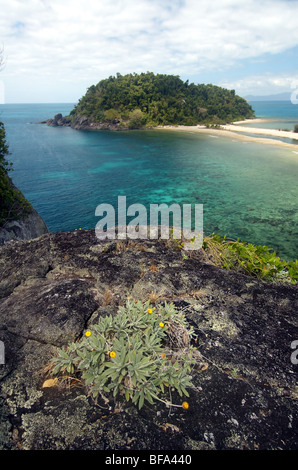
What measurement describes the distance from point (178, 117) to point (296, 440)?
98996 mm

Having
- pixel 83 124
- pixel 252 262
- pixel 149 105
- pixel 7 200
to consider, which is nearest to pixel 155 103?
Answer: pixel 149 105

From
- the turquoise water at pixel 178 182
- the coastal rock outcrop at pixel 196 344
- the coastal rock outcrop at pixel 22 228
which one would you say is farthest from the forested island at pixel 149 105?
the coastal rock outcrop at pixel 196 344

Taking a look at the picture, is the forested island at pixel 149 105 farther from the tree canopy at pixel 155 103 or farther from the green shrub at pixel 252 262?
the green shrub at pixel 252 262

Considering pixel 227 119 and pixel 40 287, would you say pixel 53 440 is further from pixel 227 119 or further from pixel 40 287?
pixel 227 119

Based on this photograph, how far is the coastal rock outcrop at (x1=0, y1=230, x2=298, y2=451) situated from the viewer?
8.21ft

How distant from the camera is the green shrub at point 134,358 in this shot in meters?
2.82

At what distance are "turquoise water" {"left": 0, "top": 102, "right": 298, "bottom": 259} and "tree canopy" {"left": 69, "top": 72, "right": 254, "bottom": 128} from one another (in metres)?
36.7

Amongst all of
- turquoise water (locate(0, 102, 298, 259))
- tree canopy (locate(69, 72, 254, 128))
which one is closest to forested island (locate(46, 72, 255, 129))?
tree canopy (locate(69, 72, 254, 128))

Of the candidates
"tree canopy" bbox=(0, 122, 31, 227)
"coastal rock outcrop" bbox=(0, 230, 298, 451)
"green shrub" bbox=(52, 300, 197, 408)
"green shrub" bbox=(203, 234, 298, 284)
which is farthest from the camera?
"tree canopy" bbox=(0, 122, 31, 227)

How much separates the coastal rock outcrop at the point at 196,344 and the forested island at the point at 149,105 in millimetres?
87490

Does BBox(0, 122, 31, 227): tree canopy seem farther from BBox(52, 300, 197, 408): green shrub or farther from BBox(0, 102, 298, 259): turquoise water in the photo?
BBox(52, 300, 197, 408): green shrub
